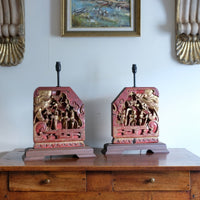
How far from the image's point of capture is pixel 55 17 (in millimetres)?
1793

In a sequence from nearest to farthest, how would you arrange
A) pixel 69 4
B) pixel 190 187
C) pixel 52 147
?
pixel 190 187
pixel 52 147
pixel 69 4

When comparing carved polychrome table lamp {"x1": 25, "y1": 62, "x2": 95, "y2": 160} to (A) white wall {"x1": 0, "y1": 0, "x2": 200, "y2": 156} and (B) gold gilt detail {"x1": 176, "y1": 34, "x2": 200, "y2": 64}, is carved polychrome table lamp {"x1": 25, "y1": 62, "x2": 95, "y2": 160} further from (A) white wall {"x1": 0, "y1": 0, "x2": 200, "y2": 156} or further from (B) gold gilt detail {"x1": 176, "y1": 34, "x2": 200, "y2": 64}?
(B) gold gilt detail {"x1": 176, "y1": 34, "x2": 200, "y2": 64}

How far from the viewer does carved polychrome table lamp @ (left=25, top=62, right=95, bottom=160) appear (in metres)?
1.45

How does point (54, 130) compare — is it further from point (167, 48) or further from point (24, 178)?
point (167, 48)

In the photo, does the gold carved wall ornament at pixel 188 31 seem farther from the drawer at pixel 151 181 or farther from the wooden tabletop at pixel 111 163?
the drawer at pixel 151 181

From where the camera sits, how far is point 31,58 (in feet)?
5.86

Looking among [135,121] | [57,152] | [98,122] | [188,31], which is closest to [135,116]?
[135,121]

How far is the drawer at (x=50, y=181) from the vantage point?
130 cm

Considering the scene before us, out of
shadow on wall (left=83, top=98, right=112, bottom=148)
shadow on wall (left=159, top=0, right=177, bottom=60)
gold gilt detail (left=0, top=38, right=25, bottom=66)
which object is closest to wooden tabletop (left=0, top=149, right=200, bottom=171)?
shadow on wall (left=83, top=98, right=112, bottom=148)

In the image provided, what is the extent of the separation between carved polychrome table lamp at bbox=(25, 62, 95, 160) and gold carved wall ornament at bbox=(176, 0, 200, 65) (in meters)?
0.76

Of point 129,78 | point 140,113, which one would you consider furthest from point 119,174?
point 129,78

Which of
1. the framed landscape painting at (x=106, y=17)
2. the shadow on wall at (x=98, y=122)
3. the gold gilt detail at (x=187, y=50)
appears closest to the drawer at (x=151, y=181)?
the shadow on wall at (x=98, y=122)

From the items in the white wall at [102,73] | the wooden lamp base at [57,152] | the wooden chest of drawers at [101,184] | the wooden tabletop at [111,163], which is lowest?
the wooden chest of drawers at [101,184]

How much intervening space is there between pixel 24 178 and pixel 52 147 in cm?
22
